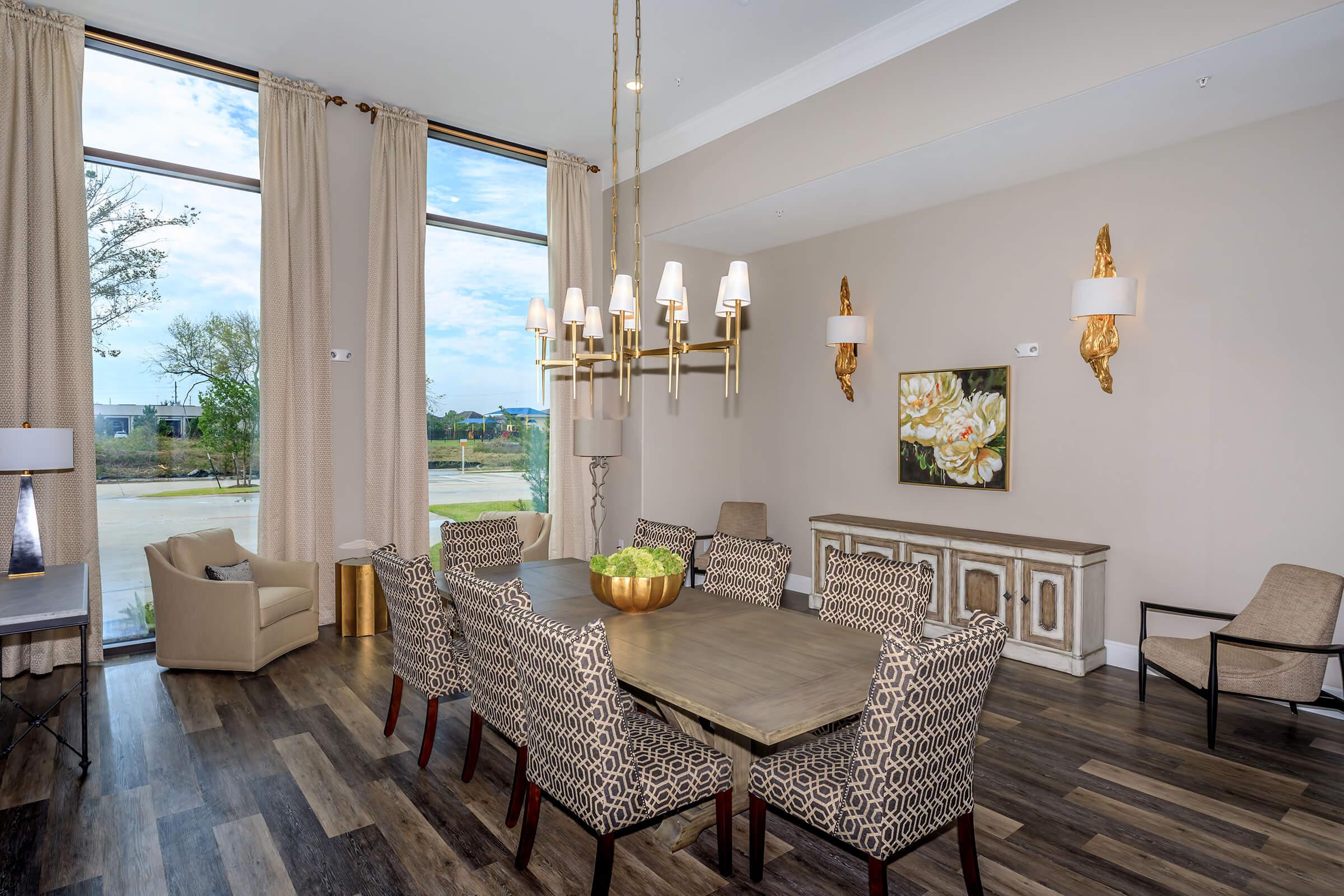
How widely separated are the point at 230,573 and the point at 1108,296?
5.81m

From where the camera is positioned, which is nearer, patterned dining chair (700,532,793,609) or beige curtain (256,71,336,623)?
patterned dining chair (700,532,793,609)

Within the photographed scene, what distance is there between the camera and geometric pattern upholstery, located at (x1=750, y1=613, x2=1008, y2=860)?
1.94 m

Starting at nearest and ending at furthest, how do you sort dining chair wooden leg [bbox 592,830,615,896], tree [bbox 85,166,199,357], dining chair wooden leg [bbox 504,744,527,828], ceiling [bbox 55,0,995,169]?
1. dining chair wooden leg [bbox 592,830,615,896]
2. dining chair wooden leg [bbox 504,744,527,828]
3. ceiling [bbox 55,0,995,169]
4. tree [bbox 85,166,199,357]

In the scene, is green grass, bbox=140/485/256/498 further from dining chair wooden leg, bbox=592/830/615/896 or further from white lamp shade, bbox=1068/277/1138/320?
white lamp shade, bbox=1068/277/1138/320

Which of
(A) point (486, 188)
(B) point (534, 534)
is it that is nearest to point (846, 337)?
(B) point (534, 534)

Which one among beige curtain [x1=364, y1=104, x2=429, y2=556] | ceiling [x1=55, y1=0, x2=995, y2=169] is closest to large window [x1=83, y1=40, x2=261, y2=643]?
ceiling [x1=55, y1=0, x2=995, y2=169]

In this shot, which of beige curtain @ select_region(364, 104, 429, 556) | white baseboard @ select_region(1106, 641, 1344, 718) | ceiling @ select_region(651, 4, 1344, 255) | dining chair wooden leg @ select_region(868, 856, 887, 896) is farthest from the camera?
beige curtain @ select_region(364, 104, 429, 556)

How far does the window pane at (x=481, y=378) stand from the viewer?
20.5 feet

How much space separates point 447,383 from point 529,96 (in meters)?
2.43

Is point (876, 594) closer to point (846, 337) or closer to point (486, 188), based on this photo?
point (846, 337)

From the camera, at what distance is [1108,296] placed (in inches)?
174

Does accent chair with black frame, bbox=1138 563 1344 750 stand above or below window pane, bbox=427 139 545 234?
below

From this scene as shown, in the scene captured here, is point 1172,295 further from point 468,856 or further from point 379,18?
point 379,18

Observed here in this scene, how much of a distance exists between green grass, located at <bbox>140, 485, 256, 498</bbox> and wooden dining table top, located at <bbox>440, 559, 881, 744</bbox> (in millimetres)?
2960
